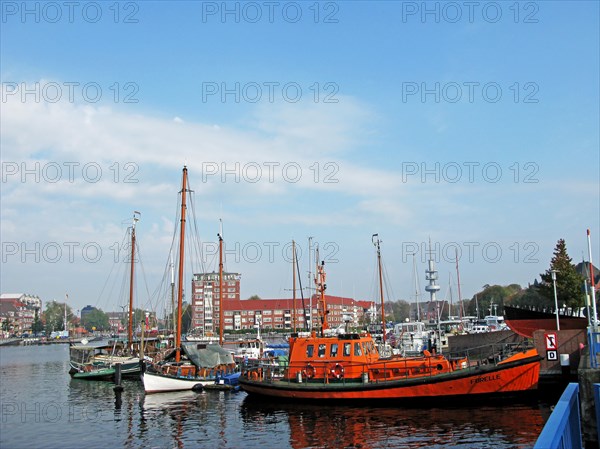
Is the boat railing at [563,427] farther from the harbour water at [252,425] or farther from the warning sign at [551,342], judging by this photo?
the warning sign at [551,342]

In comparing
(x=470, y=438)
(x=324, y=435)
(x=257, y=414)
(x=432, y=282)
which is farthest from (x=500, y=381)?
Answer: (x=432, y=282)

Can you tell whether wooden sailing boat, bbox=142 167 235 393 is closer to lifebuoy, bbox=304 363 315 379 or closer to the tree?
lifebuoy, bbox=304 363 315 379

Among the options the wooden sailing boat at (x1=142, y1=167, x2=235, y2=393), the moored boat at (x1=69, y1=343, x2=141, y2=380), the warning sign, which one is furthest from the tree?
the moored boat at (x1=69, y1=343, x2=141, y2=380)

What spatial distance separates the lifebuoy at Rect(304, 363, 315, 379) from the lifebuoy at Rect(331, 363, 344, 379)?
50.9 inches

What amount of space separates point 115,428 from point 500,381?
19.1 metres

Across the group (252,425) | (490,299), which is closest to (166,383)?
(252,425)

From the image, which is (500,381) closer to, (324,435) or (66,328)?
(324,435)

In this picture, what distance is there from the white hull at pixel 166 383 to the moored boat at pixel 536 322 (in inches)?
863

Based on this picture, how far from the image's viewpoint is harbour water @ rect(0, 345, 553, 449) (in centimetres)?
2162

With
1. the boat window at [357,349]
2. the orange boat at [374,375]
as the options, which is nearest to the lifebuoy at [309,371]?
the orange boat at [374,375]

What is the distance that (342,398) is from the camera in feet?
94.0

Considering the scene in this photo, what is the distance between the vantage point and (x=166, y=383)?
117 feet

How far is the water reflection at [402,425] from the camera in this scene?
20906 mm

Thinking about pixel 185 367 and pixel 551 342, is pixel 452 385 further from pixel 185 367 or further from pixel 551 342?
pixel 185 367
